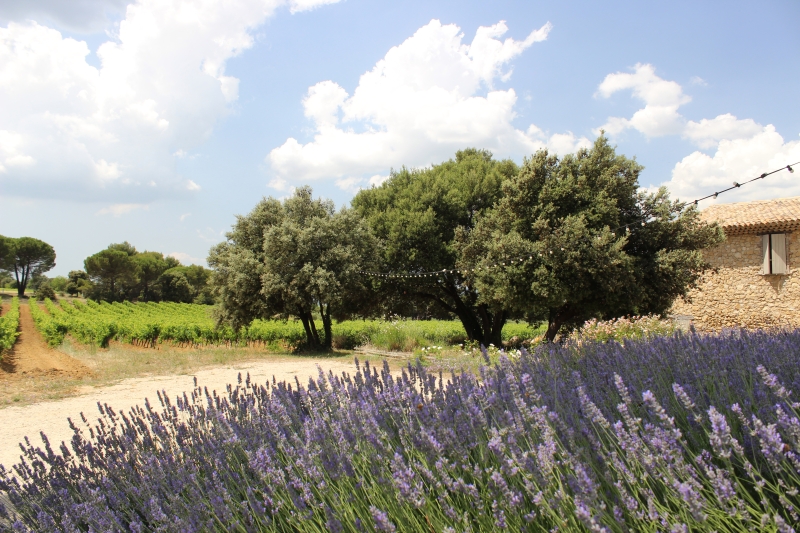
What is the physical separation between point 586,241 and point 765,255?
8053mm

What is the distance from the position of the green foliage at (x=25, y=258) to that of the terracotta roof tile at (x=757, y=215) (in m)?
79.5

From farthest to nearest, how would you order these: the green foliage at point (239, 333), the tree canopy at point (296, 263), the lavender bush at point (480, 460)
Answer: the green foliage at point (239, 333), the tree canopy at point (296, 263), the lavender bush at point (480, 460)

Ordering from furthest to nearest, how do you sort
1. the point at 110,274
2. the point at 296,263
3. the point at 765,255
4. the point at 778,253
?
the point at 110,274 → the point at 765,255 → the point at 778,253 → the point at 296,263

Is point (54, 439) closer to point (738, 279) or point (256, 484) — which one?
point (256, 484)

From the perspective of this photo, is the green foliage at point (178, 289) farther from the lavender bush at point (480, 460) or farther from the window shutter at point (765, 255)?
the lavender bush at point (480, 460)

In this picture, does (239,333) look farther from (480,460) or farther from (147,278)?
(147,278)

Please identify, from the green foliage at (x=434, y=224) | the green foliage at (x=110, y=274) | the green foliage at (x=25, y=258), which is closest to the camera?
the green foliage at (x=434, y=224)

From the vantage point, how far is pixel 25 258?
70.9 m

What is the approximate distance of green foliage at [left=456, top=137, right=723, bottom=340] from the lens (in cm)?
1285

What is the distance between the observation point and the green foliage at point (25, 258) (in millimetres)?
68875

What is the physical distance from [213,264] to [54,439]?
12599 mm

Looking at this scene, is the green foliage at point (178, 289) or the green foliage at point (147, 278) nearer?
the green foliage at point (178, 289)

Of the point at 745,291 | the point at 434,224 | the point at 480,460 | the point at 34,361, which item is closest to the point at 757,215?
the point at 745,291

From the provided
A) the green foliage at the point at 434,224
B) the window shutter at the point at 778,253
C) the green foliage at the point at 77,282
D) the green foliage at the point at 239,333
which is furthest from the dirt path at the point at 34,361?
the green foliage at the point at 77,282
